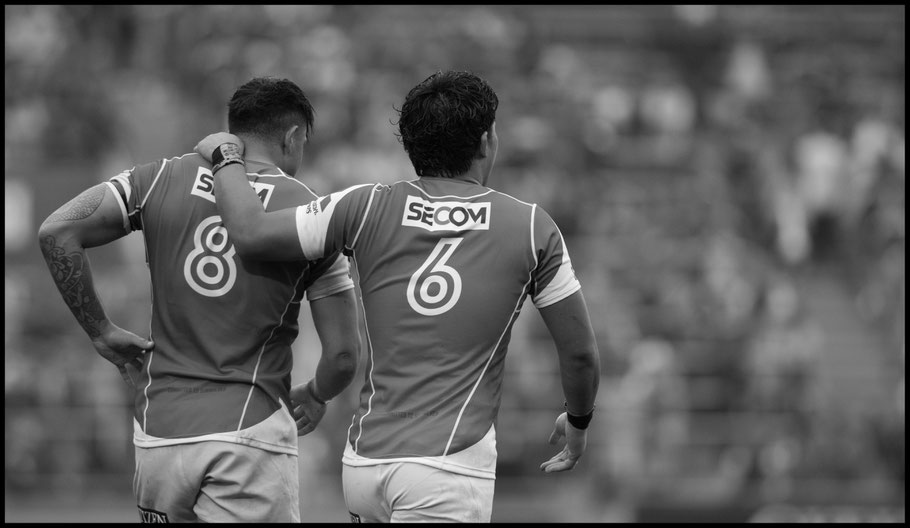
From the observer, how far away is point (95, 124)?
1245 cm

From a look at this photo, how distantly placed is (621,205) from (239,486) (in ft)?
29.2

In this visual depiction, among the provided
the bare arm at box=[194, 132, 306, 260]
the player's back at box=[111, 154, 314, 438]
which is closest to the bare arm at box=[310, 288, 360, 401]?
the player's back at box=[111, 154, 314, 438]

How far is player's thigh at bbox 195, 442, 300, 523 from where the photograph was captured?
3818 millimetres

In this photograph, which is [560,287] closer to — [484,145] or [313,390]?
[484,145]

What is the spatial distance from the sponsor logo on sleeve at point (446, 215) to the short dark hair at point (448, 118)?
0.16 m

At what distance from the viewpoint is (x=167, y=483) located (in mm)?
3846

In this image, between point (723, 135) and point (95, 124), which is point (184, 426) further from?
point (723, 135)

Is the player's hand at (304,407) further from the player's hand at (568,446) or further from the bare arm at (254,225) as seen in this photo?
the player's hand at (568,446)

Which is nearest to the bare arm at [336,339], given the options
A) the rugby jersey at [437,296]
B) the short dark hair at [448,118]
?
the rugby jersey at [437,296]

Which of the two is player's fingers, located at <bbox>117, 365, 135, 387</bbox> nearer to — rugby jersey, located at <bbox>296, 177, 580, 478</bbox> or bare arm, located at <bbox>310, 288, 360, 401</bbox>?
bare arm, located at <bbox>310, 288, 360, 401</bbox>

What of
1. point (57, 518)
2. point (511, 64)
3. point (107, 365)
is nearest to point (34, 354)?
point (107, 365)

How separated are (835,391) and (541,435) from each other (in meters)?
3.65

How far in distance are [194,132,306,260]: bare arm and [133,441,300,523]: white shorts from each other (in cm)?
69

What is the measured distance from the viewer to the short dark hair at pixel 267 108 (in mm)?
4043
